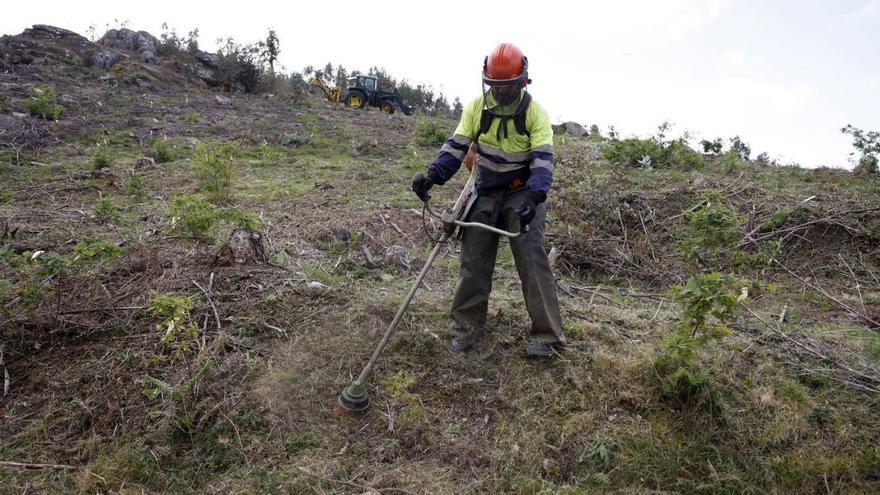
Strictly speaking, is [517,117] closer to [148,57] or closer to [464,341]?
[464,341]

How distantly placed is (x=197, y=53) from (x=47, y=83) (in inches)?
286

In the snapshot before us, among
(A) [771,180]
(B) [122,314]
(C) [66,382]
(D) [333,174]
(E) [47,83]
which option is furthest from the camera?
(E) [47,83]

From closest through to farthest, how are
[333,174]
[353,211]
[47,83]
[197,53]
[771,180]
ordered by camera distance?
[353,211] → [771,180] → [333,174] → [47,83] → [197,53]

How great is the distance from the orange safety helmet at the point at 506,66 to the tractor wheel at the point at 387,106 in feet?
59.5

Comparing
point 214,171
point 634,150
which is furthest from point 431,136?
point 214,171

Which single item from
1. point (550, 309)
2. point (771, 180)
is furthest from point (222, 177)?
point (771, 180)

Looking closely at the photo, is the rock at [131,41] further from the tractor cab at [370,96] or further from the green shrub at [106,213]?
the green shrub at [106,213]

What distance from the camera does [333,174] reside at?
902cm

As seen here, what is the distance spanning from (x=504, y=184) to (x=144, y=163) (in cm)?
768

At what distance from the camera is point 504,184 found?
3363mm

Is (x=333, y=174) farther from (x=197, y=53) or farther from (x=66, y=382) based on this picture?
(x=197, y=53)

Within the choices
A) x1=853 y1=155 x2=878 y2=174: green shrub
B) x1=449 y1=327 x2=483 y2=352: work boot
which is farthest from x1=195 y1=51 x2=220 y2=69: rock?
x1=853 y1=155 x2=878 y2=174: green shrub

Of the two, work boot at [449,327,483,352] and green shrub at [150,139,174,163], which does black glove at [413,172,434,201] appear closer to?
work boot at [449,327,483,352]

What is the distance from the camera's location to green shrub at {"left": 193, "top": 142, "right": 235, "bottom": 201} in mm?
6562
